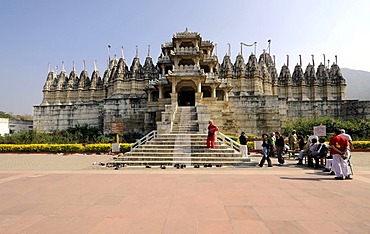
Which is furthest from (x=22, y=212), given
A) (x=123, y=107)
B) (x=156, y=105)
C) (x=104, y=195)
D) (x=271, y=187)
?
(x=123, y=107)

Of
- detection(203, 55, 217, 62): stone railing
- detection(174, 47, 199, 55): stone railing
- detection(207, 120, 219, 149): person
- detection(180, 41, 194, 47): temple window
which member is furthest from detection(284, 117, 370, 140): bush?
detection(207, 120, 219, 149): person

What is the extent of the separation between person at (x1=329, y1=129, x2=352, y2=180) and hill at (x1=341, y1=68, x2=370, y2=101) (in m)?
173

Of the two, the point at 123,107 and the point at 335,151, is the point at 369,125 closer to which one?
the point at 335,151

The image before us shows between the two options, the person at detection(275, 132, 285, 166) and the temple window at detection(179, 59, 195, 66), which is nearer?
the person at detection(275, 132, 285, 166)

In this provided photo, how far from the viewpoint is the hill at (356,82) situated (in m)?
155

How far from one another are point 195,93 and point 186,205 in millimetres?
18741

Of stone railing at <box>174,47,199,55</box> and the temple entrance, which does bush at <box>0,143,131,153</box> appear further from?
stone railing at <box>174,47,199,55</box>

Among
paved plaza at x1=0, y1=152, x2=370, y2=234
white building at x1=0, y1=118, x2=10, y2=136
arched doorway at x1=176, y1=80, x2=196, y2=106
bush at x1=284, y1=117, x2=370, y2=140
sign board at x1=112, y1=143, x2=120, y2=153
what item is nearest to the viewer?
paved plaza at x1=0, y1=152, x2=370, y2=234

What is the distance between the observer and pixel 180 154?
12383 millimetres

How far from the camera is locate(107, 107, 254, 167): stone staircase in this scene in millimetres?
11625

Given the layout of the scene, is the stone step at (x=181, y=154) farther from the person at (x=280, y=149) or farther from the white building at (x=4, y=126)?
the white building at (x=4, y=126)

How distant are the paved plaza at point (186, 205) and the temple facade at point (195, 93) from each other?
41.5 feet

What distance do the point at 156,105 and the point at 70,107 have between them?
57.1ft

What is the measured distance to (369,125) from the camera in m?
23.5
